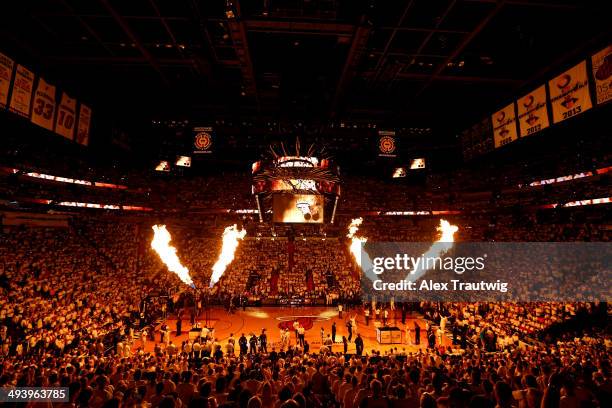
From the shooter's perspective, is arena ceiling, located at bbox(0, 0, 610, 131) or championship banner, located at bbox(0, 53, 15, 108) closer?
arena ceiling, located at bbox(0, 0, 610, 131)

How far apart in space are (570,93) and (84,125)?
1755 centimetres

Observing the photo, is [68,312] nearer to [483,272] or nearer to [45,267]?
[45,267]

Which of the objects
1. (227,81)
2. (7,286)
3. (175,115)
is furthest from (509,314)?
(7,286)

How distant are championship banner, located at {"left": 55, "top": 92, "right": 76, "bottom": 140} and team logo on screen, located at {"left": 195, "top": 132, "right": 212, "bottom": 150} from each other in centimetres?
485

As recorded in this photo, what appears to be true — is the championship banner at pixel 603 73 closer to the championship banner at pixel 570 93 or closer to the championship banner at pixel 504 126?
the championship banner at pixel 570 93

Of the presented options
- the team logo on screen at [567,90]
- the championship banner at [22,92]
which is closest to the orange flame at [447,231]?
the team logo on screen at [567,90]

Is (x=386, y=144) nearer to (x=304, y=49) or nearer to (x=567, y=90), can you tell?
(x=304, y=49)

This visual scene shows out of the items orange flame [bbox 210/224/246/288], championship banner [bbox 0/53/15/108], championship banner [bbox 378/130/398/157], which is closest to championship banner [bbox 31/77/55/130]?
championship banner [bbox 0/53/15/108]

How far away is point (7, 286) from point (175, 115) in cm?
1245

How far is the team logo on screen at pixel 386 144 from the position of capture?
45.1ft

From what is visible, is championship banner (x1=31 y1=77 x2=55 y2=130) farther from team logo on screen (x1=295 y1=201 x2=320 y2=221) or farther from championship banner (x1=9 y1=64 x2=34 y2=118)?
team logo on screen (x1=295 y1=201 x2=320 y2=221)

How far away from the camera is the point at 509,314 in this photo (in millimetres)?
18969

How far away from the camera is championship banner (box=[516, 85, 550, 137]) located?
11.0 m

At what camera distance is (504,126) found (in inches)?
511
